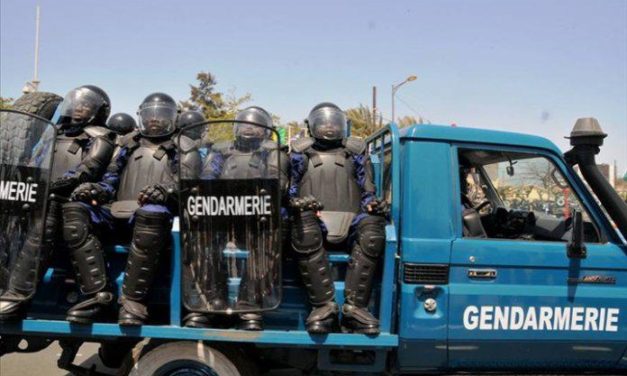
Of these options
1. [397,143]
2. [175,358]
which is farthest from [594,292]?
[175,358]

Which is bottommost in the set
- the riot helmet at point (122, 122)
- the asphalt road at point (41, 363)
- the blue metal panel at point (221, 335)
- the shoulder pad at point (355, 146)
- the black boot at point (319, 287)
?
A: the asphalt road at point (41, 363)

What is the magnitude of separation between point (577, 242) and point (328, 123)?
6.22ft

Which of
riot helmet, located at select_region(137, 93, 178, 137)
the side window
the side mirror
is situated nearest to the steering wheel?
the side window

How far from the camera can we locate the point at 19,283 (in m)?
3.22

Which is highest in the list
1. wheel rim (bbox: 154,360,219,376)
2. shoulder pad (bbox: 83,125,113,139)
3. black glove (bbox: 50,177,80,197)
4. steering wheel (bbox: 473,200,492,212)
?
shoulder pad (bbox: 83,125,113,139)

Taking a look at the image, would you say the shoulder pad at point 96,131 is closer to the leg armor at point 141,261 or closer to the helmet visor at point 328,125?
the leg armor at point 141,261

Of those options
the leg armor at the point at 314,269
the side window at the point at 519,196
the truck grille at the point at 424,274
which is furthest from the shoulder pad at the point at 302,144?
the truck grille at the point at 424,274

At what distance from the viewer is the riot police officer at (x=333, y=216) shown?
10.6 ft

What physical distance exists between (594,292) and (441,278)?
3.28ft

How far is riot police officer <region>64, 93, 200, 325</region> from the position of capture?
10.5ft

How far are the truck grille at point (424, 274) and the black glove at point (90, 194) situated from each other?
1963 mm

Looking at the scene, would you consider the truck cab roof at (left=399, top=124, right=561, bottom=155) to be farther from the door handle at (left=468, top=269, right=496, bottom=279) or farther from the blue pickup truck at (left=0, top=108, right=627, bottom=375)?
the door handle at (left=468, top=269, right=496, bottom=279)

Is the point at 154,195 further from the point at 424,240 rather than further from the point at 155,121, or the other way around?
the point at 424,240

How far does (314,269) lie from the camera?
323 centimetres
